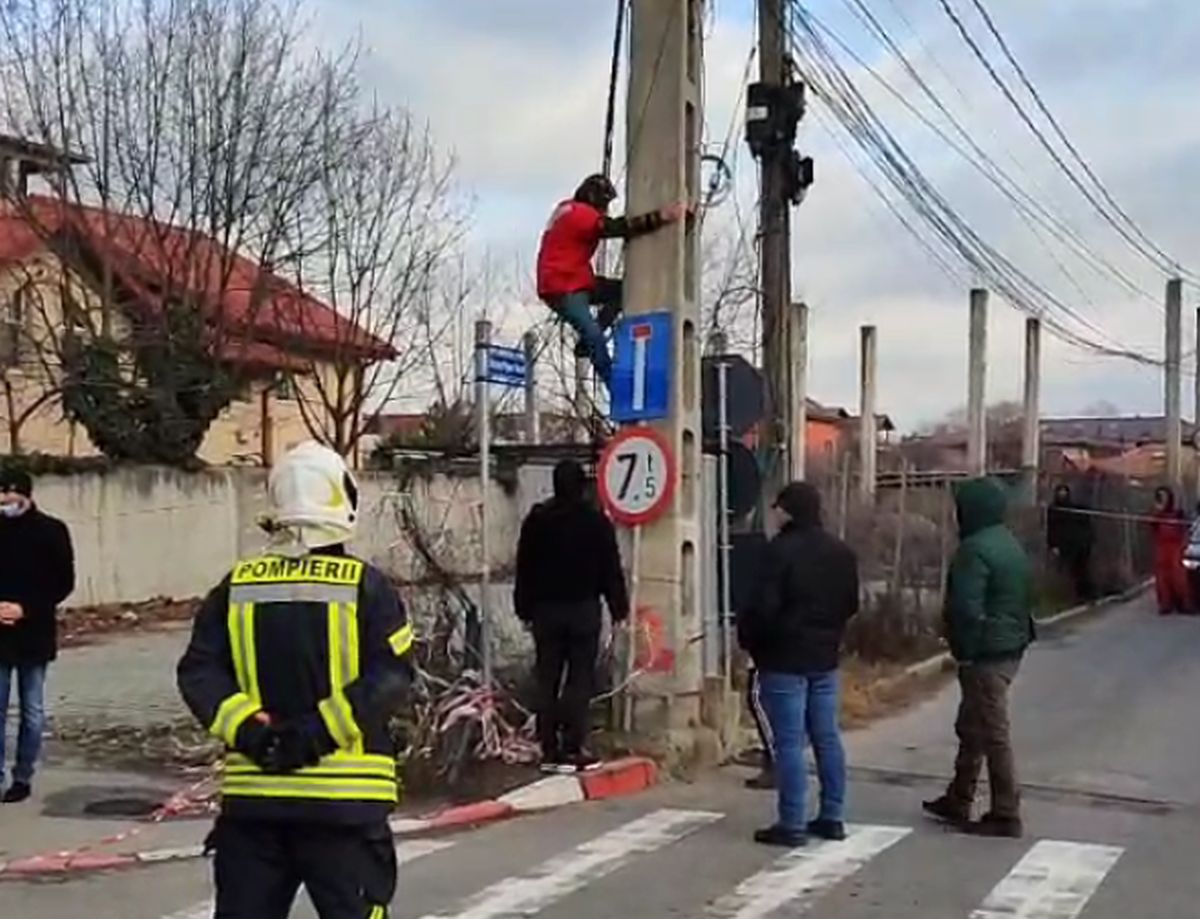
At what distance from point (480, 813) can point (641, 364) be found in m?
3.16

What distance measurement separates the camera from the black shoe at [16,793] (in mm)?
10000

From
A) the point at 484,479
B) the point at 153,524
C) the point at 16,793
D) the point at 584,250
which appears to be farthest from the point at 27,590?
the point at 153,524

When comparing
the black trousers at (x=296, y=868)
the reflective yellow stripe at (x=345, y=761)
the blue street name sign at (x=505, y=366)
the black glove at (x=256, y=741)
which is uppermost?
the blue street name sign at (x=505, y=366)

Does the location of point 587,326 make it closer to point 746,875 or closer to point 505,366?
point 505,366

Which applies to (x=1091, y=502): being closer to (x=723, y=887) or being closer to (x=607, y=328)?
(x=607, y=328)

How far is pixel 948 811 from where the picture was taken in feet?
32.4

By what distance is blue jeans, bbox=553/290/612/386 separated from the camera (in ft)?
38.8

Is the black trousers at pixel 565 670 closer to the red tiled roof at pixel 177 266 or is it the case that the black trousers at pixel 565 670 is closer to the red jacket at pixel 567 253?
the red jacket at pixel 567 253

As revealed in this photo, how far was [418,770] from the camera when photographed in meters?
10.4

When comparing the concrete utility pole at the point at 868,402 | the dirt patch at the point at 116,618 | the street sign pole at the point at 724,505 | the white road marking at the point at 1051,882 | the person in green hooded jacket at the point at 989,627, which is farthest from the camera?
the concrete utility pole at the point at 868,402

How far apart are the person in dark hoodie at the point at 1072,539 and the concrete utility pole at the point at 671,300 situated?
16.6 metres

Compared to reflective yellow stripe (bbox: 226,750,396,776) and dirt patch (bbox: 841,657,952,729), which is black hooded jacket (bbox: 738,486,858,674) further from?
dirt patch (bbox: 841,657,952,729)

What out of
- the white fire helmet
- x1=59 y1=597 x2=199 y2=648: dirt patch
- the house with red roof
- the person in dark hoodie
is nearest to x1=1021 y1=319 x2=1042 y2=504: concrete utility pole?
the person in dark hoodie

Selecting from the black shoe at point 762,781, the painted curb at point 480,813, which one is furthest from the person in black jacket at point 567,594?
the black shoe at point 762,781
